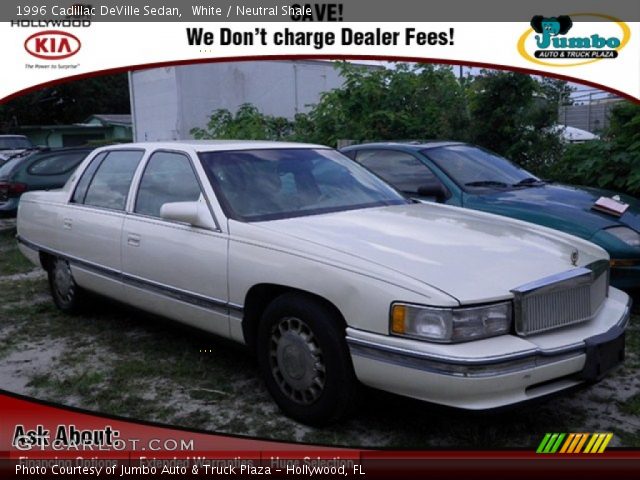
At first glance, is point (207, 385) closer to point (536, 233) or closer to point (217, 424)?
point (217, 424)

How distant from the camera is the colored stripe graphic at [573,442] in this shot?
9.86 ft

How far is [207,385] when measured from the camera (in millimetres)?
4039

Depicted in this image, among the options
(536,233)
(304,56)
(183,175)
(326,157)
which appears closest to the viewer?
(536,233)

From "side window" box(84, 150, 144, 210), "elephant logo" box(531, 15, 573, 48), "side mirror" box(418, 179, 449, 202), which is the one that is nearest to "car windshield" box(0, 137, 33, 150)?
"side window" box(84, 150, 144, 210)

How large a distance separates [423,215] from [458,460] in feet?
5.44

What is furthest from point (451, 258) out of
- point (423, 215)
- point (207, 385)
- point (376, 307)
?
point (207, 385)

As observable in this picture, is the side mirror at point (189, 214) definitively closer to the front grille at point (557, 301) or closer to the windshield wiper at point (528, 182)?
the front grille at point (557, 301)

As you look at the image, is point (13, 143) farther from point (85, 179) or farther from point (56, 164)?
point (85, 179)

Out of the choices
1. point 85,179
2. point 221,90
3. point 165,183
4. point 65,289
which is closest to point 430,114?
point 85,179

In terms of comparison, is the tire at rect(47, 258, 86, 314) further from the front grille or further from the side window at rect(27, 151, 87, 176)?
the side window at rect(27, 151, 87, 176)

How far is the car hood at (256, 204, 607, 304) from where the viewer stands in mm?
2977

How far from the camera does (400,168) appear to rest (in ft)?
20.6

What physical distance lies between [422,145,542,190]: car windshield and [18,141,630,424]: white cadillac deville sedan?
1.62 meters

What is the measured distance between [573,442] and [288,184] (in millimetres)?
2247
